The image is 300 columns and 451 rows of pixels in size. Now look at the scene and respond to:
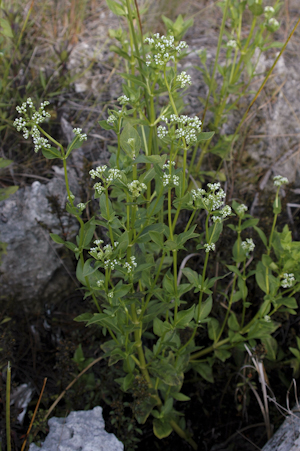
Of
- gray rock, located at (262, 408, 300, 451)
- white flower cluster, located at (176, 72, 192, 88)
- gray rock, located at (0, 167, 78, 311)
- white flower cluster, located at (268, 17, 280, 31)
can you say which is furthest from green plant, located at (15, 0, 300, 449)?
gray rock, located at (0, 167, 78, 311)

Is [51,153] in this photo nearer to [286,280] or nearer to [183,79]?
[183,79]

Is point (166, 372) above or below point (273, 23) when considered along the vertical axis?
below

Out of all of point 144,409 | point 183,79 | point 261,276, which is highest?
point 183,79

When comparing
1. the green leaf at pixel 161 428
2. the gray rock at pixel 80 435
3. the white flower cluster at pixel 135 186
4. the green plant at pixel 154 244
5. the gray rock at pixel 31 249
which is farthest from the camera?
the gray rock at pixel 31 249

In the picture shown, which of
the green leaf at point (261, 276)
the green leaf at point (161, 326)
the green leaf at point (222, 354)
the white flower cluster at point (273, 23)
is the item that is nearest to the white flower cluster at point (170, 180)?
the green leaf at point (161, 326)

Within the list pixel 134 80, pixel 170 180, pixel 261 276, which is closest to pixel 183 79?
pixel 134 80

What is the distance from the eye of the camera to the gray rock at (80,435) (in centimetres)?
180

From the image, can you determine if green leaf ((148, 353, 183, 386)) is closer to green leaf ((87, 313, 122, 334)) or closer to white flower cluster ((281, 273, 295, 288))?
green leaf ((87, 313, 122, 334))

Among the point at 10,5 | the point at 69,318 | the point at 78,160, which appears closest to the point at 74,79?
the point at 78,160

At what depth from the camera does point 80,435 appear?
184 cm

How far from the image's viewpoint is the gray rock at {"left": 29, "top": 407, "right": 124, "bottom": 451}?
1799mm

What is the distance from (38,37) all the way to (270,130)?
2.47 m

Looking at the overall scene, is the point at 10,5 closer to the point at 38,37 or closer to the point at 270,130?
the point at 38,37

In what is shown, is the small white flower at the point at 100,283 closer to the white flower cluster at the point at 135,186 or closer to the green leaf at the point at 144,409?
the white flower cluster at the point at 135,186
